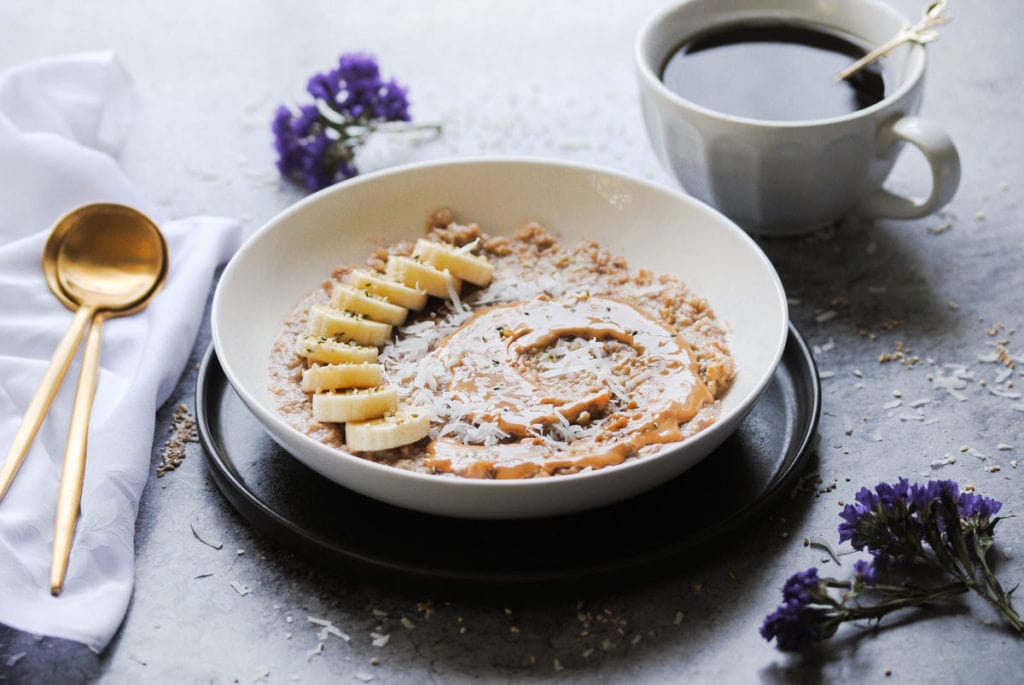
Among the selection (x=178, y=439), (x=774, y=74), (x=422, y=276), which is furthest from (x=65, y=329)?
(x=774, y=74)

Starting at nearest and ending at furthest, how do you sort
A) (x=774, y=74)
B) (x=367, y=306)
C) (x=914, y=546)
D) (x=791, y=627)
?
(x=791, y=627) → (x=914, y=546) → (x=367, y=306) → (x=774, y=74)

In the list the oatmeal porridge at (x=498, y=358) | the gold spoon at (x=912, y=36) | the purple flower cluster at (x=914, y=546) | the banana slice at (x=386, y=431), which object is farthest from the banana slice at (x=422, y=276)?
the gold spoon at (x=912, y=36)

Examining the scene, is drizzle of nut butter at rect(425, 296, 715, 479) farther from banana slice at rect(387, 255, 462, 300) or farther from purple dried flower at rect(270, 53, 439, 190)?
purple dried flower at rect(270, 53, 439, 190)

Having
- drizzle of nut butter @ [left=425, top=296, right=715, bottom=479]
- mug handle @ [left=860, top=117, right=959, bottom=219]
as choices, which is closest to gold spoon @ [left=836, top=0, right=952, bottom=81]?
mug handle @ [left=860, top=117, right=959, bottom=219]

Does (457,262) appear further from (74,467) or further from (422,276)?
(74,467)

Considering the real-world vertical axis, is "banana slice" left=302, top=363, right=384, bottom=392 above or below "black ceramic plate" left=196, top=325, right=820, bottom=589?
above

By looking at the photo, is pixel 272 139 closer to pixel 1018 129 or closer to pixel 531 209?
pixel 531 209
